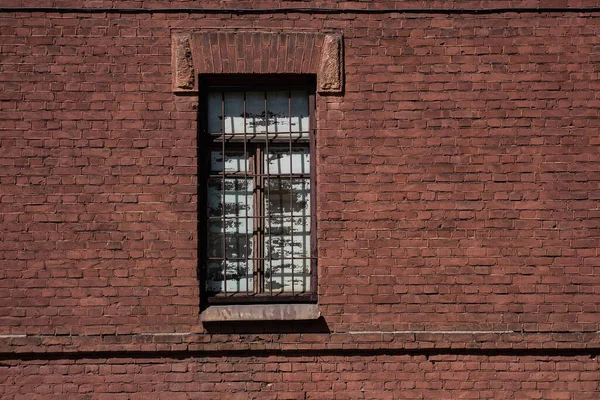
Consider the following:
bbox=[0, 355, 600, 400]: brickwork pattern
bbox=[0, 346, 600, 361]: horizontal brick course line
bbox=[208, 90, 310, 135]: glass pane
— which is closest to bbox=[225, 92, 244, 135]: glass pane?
bbox=[208, 90, 310, 135]: glass pane

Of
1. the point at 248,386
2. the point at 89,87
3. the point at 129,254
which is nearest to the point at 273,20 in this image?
the point at 89,87

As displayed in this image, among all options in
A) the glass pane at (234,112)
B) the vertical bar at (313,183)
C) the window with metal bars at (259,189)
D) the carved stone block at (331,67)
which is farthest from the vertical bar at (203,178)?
the carved stone block at (331,67)

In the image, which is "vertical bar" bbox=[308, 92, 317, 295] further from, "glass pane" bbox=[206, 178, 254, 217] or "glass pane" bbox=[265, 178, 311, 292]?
"glass pane" bbox=[206, 178, 254, 217]

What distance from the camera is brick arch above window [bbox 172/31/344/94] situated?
174 inches

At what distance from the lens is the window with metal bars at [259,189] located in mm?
4633

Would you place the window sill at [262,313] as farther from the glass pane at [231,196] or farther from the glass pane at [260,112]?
the glass pane at [260,112]

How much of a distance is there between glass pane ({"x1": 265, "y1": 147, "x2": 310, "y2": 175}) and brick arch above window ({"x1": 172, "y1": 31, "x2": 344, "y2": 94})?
1.97ft

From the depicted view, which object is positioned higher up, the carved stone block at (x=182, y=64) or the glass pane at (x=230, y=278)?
the carved stone block at (x=182, y=64)

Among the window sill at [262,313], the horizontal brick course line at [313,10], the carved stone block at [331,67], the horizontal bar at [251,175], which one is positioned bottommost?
the window sill at [262,313]

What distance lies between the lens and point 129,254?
14.5 feet

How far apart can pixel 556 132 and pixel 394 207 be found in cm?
146

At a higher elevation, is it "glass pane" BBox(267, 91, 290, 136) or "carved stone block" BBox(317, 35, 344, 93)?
"carved stone block" BBox(317, 35, 344, 93)

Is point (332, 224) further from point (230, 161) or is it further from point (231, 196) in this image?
point (230, 161)

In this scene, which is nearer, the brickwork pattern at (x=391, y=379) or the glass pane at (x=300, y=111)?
the brickwork pattern at (x=391, y=379)
